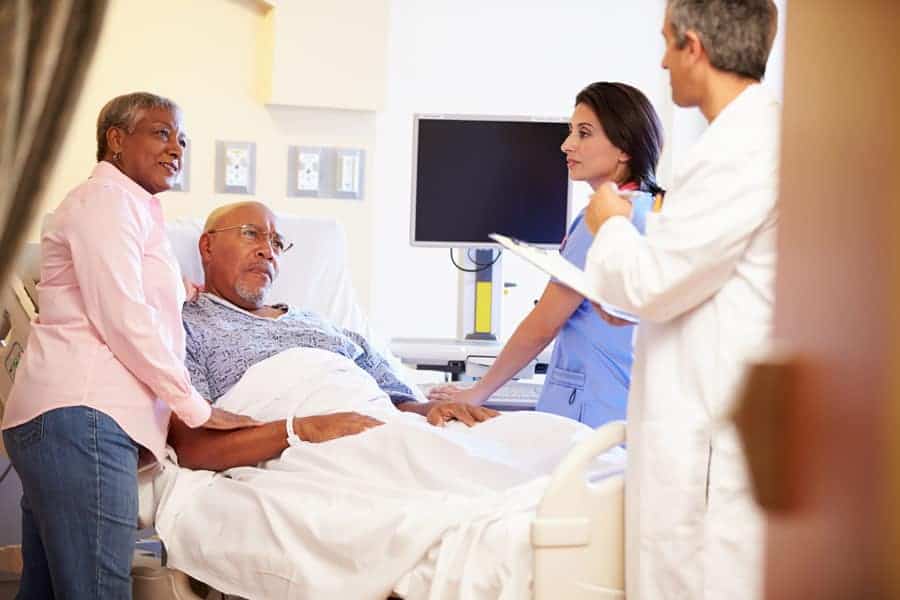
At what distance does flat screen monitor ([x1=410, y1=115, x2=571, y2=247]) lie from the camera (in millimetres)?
4148

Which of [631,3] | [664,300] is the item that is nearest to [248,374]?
[664,300]

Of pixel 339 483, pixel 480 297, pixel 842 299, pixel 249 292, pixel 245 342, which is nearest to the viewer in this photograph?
pixel 842 299

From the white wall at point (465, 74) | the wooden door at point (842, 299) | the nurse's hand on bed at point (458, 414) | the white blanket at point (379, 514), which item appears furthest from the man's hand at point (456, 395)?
the wooden door at point (842, 299)

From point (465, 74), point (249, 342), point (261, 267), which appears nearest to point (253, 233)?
point (261, 267)

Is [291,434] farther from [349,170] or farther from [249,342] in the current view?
[349,170]

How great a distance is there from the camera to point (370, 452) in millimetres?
2293

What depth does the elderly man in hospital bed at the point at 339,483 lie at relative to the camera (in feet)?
6.49

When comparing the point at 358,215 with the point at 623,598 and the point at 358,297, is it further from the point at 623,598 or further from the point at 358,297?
the point at 623,598

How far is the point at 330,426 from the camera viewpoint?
2.48 metres

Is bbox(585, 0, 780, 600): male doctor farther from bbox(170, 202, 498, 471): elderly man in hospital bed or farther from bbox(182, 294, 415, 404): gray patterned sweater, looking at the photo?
bbox(182, 294, 415, 404): gray patterned sweater

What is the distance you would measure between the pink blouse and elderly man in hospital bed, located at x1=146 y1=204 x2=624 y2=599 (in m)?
0.17

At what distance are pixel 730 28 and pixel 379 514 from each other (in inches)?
38.9

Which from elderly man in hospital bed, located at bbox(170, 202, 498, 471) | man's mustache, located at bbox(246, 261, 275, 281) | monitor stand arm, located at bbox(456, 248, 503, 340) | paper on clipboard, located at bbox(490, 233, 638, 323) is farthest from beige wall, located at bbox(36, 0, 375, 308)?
paper on clipboard, located at bbox(490, 233, 638, 323)

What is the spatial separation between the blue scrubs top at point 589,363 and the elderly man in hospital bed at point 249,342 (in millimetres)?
229
